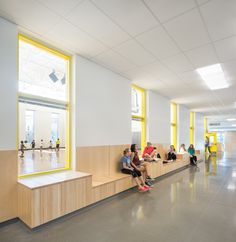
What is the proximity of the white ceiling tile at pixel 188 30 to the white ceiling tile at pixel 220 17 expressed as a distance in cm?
11

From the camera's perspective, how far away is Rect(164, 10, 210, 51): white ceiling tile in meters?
2.50

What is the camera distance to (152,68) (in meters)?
4.44

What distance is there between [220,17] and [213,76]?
2.81 metres

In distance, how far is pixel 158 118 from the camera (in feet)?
22.9

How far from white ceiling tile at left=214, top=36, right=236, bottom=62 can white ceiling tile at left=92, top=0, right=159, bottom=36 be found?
1518mm

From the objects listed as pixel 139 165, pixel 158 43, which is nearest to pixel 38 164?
pixel 139 165

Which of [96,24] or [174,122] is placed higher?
[96,24]

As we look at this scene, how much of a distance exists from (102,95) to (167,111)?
4.45 meters

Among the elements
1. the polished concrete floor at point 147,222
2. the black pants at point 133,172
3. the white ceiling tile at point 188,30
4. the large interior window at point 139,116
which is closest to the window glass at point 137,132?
the large interior window at point 139,116

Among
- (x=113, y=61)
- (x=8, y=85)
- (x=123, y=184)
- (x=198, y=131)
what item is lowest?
(x=123, y=184)

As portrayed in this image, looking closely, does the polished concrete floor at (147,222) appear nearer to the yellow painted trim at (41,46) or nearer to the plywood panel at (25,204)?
the plywood panel at (25,204)

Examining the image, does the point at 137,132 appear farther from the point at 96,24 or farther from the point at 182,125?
the point at 182,125

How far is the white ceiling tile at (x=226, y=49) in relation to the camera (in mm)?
3114

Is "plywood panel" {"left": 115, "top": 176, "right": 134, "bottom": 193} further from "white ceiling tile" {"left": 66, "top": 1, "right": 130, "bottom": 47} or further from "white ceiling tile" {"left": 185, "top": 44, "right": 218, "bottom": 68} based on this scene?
"white ceiling tile" {"left": 185, "top": 44, "right": 218, "bottom": 68}
